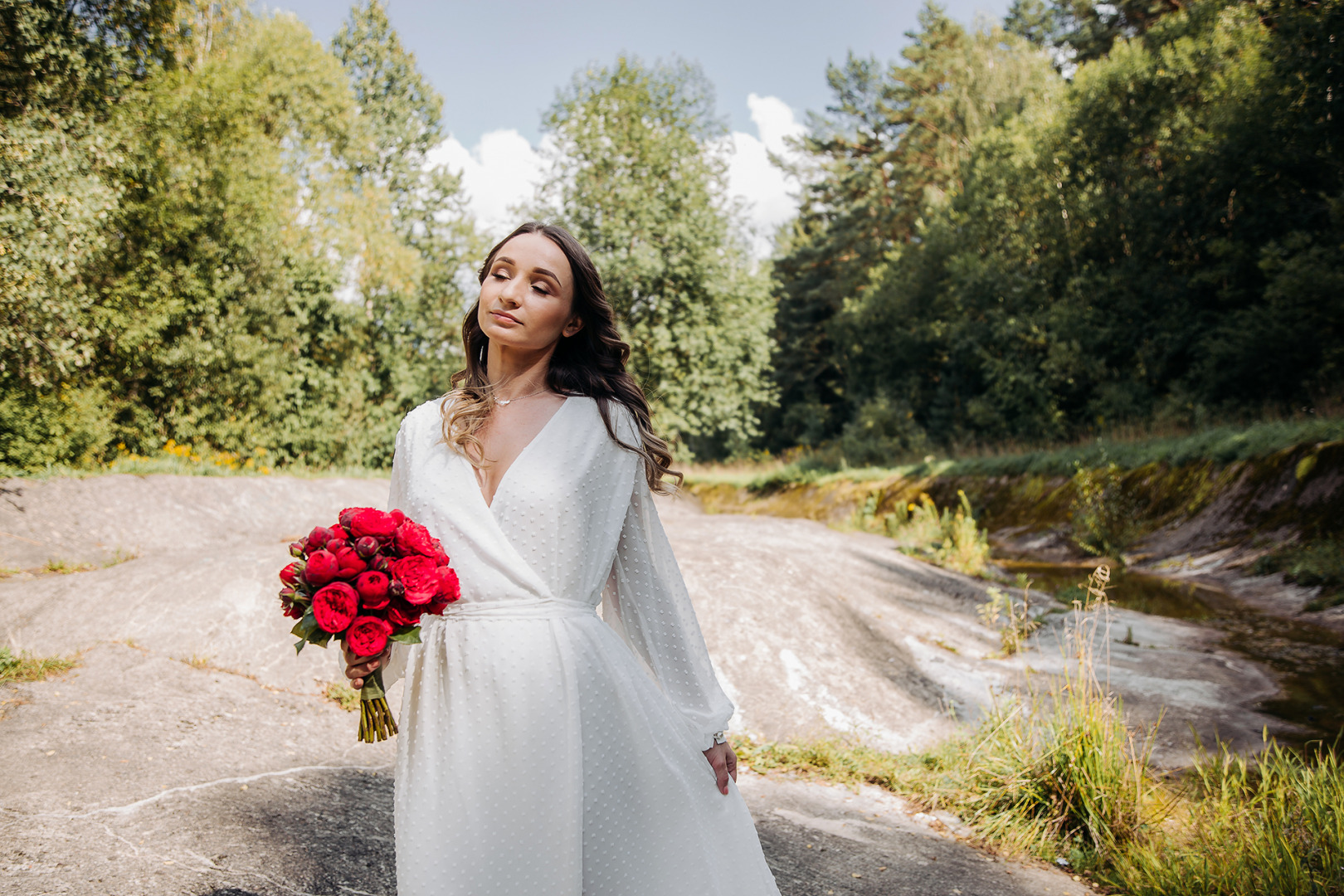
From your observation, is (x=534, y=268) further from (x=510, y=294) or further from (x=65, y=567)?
(x=65, y=567)

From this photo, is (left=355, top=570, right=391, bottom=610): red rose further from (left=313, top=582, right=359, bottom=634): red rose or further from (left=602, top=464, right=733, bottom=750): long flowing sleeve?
(left=602, top=464, right=733, bottom=750): long flowing sleeve

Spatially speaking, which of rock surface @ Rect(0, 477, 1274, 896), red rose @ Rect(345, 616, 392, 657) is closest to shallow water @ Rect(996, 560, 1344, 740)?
rock surface @ Rect(0, 477, 1274, 896)

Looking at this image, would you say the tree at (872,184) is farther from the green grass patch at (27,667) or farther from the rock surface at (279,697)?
the green grass patch at (27,667)

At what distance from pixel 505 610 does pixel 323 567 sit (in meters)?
0.35

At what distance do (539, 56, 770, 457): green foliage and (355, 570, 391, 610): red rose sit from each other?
1365 centimetres

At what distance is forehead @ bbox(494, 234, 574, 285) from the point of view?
1788 mm

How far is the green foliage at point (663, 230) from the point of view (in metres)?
15.1

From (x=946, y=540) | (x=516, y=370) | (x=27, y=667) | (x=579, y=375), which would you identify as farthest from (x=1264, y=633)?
(x=27, y=667)

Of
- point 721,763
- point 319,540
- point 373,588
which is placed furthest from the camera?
point 721,763

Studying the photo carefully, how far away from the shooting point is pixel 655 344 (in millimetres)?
15391

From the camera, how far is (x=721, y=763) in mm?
1639

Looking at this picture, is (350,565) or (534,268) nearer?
(350,565)

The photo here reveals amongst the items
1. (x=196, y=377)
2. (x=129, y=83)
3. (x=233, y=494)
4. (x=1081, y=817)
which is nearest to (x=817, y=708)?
(x=1081, y=817)

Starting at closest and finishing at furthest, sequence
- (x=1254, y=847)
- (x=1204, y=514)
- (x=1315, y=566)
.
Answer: (x=1254, y=847) → (x=1315, y=566) → (x=1204, y=514)
